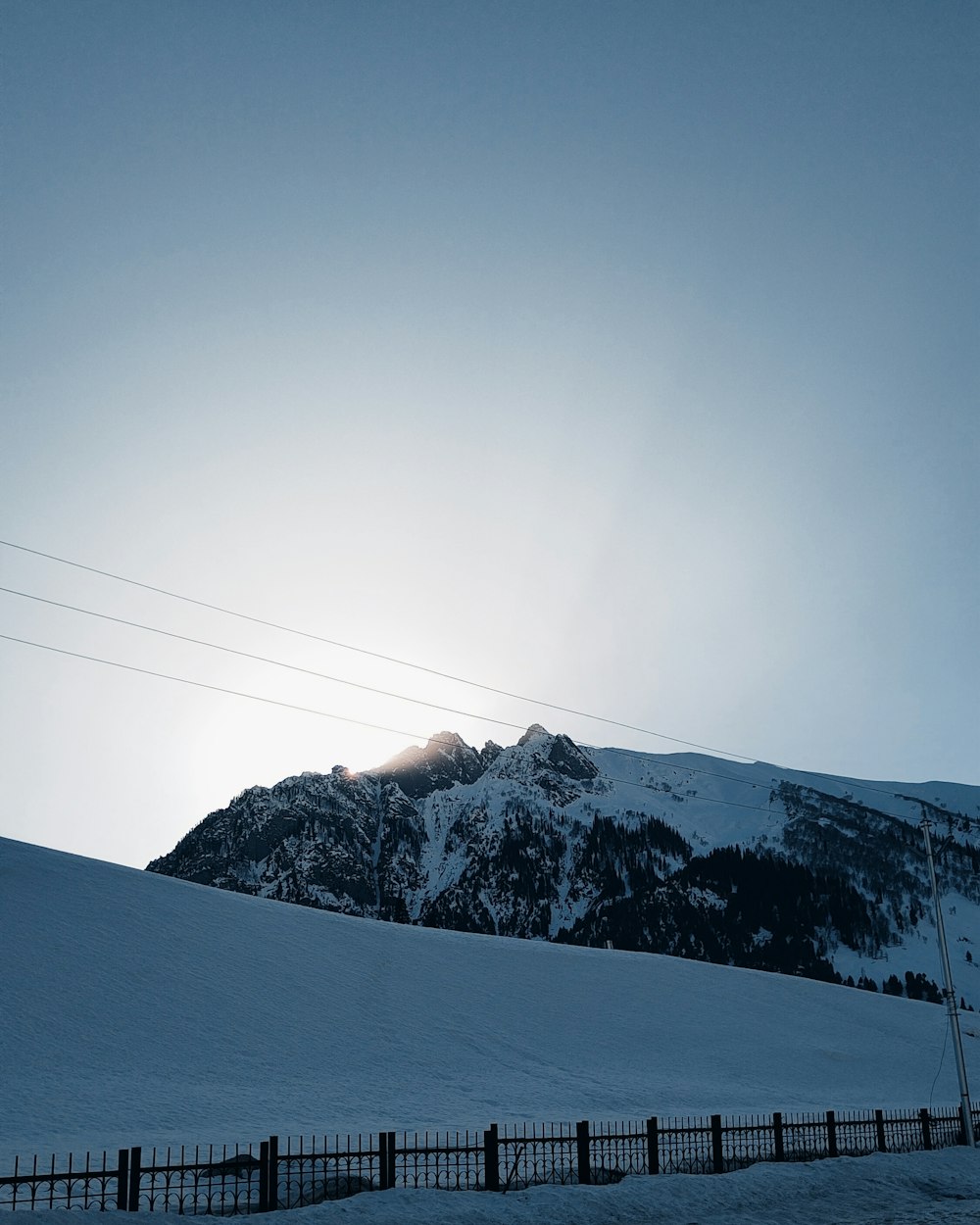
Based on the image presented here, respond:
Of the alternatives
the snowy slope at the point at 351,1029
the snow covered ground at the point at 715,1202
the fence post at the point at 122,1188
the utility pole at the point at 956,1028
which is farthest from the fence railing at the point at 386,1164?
the snowy slope at the point at 351,1029

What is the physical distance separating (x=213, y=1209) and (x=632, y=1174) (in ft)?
38.0

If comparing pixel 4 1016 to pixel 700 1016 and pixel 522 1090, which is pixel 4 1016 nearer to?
pixel 522 1090

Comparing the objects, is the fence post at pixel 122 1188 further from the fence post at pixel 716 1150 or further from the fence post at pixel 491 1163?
the fence post at pixel 716 1150

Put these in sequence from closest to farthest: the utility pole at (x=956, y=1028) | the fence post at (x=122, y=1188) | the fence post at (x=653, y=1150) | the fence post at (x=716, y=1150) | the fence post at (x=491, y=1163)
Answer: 1. the fence post at (x=122, y=1188)
2. the fence post at (x=491, y=1163)
3. the fence post at (x=653, y=1150)
4. the fence post at (x=716, y=1150)
5. the utility pole at (x=956, y=1028)

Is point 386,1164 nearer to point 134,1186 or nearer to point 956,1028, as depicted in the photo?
point 134,1186

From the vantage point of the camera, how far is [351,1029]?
161ft

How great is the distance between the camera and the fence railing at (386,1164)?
68.8 feet

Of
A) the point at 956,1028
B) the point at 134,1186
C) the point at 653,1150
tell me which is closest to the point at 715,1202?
the point at 653,1150

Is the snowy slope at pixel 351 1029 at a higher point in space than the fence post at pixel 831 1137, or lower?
higher

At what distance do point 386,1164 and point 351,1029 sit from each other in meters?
27.1

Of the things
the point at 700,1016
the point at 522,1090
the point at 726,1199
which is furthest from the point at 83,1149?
the point at 700,1016

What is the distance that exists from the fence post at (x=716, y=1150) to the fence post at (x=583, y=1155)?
4.67 m

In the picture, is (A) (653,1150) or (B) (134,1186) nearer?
(B) (134,1186)

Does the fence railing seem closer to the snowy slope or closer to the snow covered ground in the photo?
the snow covered ground
